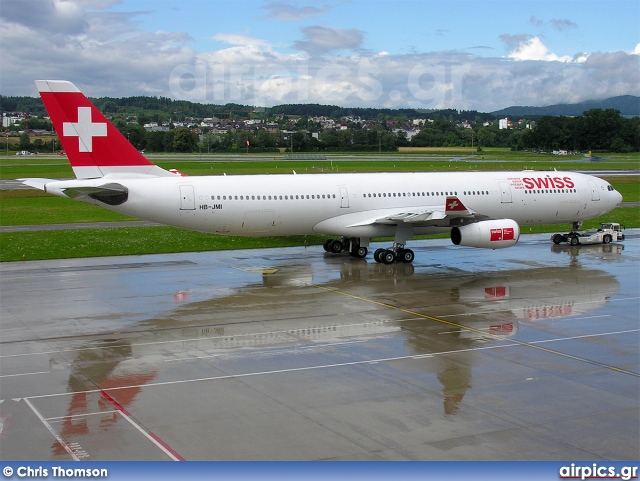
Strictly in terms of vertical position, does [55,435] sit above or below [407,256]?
below

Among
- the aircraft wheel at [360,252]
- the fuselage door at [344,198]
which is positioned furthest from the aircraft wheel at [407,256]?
the fuselage door at [344,198]

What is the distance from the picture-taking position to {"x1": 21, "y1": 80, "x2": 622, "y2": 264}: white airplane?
31.5m

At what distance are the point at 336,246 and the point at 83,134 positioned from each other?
13.7m

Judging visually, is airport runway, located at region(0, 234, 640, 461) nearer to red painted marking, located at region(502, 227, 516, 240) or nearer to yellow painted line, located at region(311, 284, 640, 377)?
yellow painted line, located at region(311, 284, 640, 377)

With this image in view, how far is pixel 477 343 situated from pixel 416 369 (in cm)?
326

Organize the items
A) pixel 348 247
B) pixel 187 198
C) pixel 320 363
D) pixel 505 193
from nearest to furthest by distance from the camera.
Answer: pixel 320 363
pixel 187 198
pixel 348 247
pixel 505 193

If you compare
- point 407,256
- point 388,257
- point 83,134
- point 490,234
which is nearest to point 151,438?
point 83,134

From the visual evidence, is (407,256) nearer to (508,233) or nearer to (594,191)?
(508,233)

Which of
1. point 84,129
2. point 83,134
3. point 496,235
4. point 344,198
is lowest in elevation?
point 496,235

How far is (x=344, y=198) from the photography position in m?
35.5

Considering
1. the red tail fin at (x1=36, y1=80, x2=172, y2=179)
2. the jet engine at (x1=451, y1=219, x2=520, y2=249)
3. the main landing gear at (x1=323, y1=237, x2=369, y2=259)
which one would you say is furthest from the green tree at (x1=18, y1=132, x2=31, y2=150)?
the jet engine at (x1=451, y1=219, x2=520, y2=249)

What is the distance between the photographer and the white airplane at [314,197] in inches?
1240

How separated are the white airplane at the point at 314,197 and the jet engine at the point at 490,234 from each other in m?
0.05

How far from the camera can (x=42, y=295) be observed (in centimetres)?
2755
